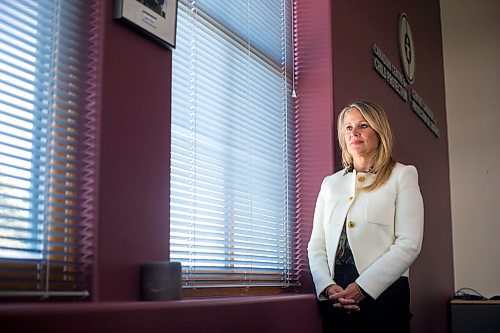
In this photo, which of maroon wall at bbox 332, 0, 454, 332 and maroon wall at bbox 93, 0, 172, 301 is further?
maroon wall at bbox 332, 0, 454, 332

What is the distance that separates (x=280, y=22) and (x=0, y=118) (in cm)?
179

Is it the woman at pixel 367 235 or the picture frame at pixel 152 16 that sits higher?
the picture frame at pixel 152 16

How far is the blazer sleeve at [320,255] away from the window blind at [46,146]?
1107 millimetres

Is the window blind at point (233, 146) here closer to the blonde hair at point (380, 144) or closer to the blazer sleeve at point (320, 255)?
the blazer sleeve at point (320, 255)

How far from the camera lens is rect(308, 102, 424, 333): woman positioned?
2424 millimetres

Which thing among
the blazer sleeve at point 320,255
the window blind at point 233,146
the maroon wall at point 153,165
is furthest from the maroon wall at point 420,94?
the blazer sleeve at point 320,255

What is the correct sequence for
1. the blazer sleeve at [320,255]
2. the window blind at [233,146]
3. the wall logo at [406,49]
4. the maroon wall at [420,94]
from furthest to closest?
1. the wall logo at [406,49]
2. the maroon wall at [420,94]
3. the blazer sleeve at [320,255]
4. the window blind at [233,146]

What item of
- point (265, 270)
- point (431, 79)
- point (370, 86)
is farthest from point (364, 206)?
point (431, 79)

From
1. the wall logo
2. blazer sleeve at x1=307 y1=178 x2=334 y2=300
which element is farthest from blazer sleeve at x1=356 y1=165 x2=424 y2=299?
the wall logo

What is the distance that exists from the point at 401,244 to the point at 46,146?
1336 mm

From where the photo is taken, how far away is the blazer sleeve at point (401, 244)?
238cm

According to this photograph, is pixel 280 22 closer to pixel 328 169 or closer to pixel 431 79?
pixel 328 169

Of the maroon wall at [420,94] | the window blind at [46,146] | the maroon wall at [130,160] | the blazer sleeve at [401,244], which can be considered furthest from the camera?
the maroon wall at [420,94]

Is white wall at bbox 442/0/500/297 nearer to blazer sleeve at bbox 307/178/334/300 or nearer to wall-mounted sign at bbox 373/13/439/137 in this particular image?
wall-mounted sign at bbox 373/13/439/137
